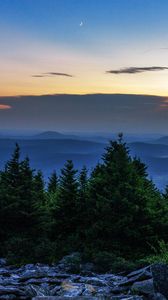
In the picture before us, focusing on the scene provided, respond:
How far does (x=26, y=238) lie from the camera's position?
84.3ft

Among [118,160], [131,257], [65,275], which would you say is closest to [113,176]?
[118,160]

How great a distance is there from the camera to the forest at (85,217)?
24766mm

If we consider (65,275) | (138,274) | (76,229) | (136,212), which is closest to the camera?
(138,274)

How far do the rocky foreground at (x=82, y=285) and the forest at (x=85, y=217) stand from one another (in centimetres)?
413

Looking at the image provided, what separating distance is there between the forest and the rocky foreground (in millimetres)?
4129

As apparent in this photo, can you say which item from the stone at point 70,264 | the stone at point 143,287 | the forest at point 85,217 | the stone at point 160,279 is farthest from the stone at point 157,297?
the forest at point 85,217

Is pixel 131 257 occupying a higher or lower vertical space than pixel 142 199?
lower

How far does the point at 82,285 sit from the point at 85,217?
12220 millimetres

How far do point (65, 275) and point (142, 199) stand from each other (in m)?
9.52

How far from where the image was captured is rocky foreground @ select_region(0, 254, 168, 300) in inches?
557

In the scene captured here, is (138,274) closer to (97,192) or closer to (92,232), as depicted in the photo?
(92,232)

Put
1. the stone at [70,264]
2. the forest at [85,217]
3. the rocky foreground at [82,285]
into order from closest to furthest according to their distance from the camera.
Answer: the rocky foreground at [82,285] → the stone at [70,264] → the forest at [85,217]

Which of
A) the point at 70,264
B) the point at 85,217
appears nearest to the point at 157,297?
the point at 70,264

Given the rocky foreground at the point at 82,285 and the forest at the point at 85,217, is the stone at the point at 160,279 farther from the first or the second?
the forest at the point at 85,217
